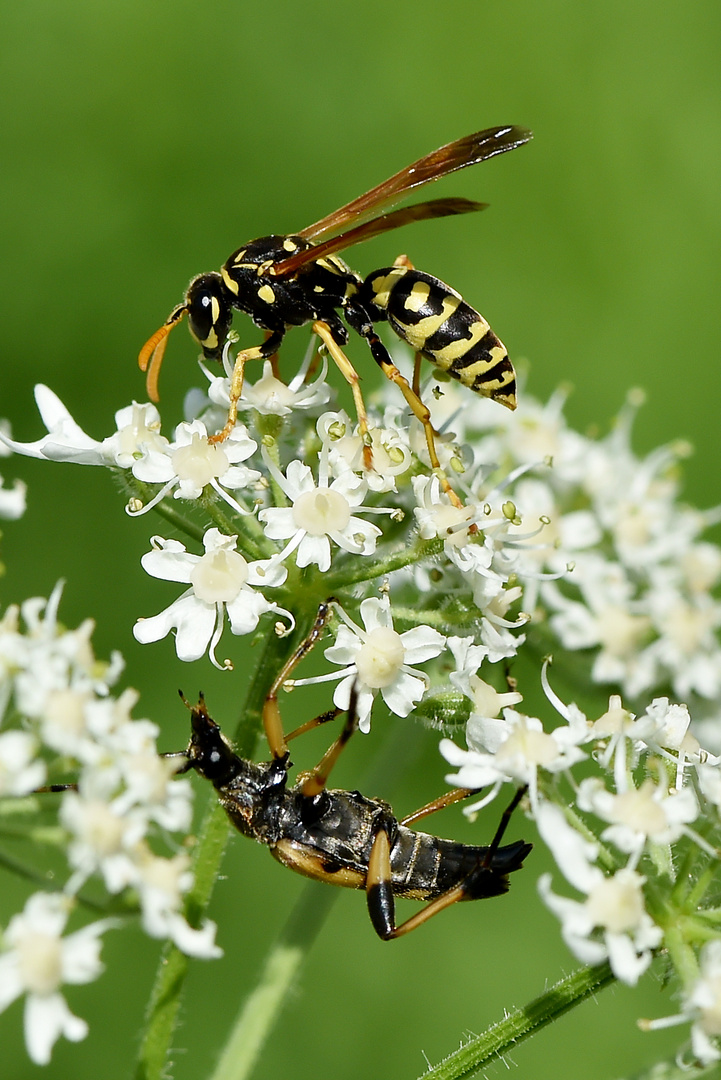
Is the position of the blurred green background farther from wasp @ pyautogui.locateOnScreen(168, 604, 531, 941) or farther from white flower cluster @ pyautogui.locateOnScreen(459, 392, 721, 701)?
wasp @ pyautogui.locateOnScreen(168, 604, 531, 941)

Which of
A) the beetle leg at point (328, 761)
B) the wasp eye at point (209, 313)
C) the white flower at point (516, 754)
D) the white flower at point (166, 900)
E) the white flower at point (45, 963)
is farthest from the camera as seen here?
the wasp eye at point (209, 313)

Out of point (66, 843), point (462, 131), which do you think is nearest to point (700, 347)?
point (462, 131)

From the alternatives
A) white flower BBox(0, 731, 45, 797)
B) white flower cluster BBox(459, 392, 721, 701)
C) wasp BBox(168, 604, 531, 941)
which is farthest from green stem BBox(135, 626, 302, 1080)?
white flower cluster BBox(459, 392, 721, 701)

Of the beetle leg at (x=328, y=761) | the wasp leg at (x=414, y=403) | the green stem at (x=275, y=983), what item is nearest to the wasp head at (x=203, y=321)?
the wasp leg at (x=414, y=403)

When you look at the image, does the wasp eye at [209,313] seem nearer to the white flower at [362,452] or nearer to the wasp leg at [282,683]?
the white flower at [362,452]

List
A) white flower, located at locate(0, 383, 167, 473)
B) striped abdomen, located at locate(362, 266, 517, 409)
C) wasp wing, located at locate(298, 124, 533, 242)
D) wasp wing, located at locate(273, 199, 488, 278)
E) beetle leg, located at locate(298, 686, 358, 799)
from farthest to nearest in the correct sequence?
striped abdomen, located at locate(362, 266, 517, 409)
wasp wing, located at locate(298, 124, 533, 242)
wasp wing, located at locate(273, 199, 488, 278)
white flower, located at locate(0, 383, 167, 473)
beetle leg, located at locate(298, 686, 358, 799)

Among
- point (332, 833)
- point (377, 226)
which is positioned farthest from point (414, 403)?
point (332, 833)
